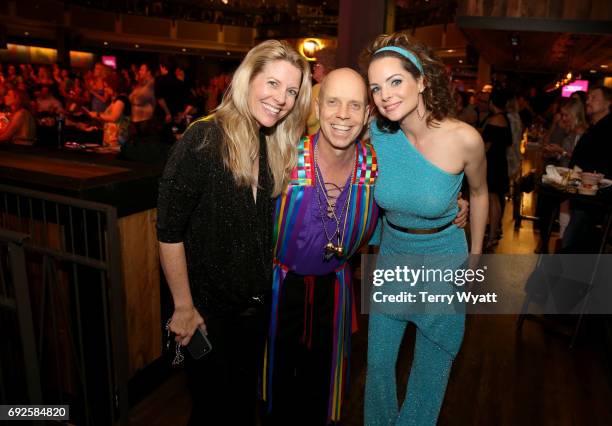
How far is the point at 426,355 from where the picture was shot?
1972 mm

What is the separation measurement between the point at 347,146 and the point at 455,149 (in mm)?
417

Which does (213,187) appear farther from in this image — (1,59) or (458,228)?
(1,59)

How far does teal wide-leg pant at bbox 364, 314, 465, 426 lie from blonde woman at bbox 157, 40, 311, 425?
20.8 inches

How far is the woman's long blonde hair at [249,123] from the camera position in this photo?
159 centimetres

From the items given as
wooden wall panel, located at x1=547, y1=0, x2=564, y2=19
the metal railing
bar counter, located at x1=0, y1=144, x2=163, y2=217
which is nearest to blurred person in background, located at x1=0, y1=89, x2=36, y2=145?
bar counter, located at x1=0, y1=144, x2=163, y2=217

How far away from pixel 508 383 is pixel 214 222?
2.19 m

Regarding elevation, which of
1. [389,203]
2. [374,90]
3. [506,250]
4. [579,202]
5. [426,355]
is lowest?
[506,250]

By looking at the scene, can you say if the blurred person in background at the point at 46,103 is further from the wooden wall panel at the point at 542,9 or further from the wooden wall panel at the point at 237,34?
the wooden wall panel at the point at 237,34

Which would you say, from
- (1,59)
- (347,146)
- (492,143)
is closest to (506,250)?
(492,143)

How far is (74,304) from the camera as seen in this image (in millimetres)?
2445

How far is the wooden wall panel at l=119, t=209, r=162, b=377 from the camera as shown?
2.51m

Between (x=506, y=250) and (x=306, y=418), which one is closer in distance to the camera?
(x=306, y=418)

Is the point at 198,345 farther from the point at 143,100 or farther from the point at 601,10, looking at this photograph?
the point at 601,10

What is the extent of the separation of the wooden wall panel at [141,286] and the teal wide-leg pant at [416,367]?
4.30ft
